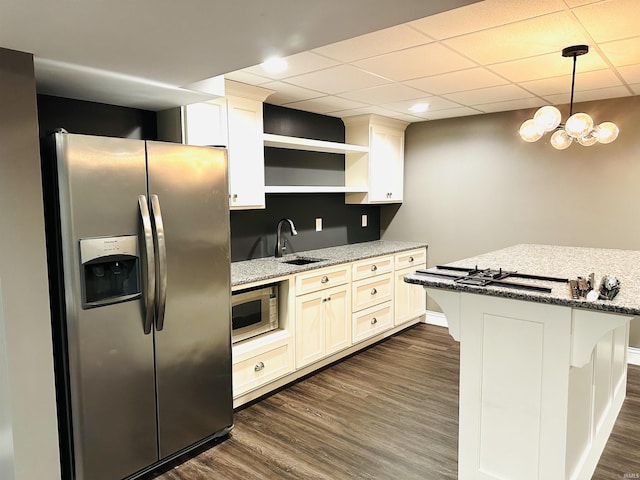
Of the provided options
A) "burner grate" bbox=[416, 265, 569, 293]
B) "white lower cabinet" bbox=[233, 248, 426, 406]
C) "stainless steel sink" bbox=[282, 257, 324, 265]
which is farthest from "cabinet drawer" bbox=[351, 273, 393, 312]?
"burner grate" bbox=[416, 265, 569, 293]

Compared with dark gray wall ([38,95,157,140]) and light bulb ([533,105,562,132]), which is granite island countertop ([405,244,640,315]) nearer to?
light bulb ([533,105,562,132])

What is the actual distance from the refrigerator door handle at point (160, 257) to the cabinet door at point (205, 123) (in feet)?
2.67

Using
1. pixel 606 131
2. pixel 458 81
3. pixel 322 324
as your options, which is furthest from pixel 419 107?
pixel 322 324

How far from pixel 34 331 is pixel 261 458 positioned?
4.50 ft

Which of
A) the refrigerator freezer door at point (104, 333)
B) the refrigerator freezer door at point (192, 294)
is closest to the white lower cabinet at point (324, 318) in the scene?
the refrigerator freezer door at point (192, 294)

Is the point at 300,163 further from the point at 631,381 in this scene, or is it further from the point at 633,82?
the point at 631,381

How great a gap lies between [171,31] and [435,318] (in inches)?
170

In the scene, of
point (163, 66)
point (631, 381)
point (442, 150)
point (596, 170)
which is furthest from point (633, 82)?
point (163, 66)

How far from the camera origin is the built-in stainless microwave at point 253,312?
3.09 metres

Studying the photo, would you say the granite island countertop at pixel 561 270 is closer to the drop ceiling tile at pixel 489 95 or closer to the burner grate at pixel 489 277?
the burner grate at pixel 489 277

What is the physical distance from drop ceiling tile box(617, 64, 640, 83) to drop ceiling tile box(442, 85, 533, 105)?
2.19ft

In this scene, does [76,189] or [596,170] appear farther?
[596,170]

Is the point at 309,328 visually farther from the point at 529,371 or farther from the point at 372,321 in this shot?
the point at 529,371

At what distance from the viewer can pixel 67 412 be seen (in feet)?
6.84
